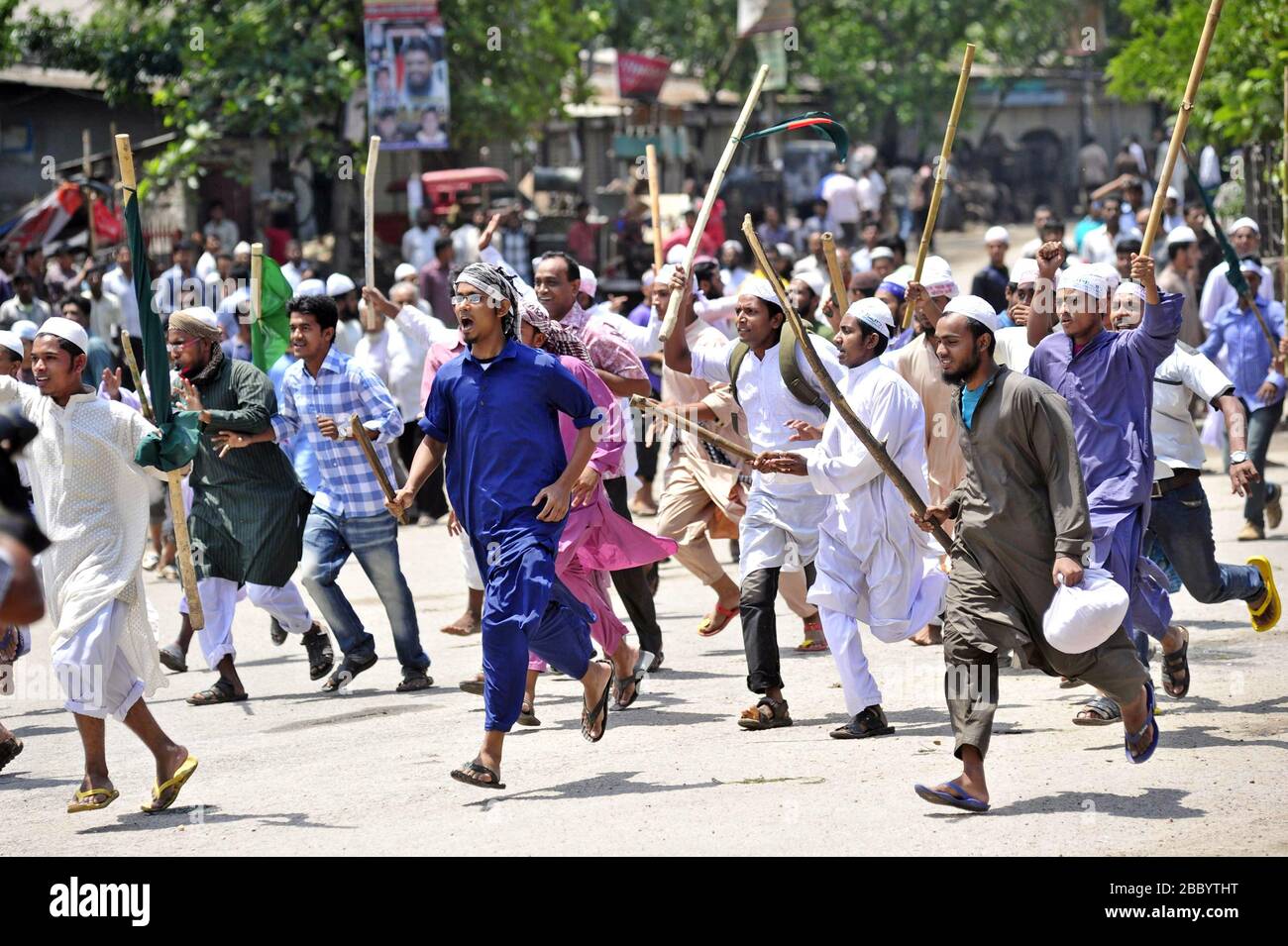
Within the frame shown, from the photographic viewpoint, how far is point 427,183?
24250mm

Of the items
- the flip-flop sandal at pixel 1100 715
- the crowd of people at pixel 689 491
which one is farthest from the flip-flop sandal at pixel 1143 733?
the flip-flop sandal at pixel 1100 715

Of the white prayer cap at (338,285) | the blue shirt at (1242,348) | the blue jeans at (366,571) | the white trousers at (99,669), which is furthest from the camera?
the white prayer cap at (338,285)

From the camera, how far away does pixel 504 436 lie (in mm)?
6863

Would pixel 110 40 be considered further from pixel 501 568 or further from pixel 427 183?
pixel 501 568

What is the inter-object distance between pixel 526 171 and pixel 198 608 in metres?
23.7

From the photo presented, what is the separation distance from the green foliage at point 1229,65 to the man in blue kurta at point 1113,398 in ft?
30.5

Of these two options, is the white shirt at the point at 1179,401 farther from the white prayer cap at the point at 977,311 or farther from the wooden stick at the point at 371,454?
the wooden stick at the point at 371,454

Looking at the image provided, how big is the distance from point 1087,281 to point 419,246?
619 inches

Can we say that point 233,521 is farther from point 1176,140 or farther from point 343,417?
point 1176,140

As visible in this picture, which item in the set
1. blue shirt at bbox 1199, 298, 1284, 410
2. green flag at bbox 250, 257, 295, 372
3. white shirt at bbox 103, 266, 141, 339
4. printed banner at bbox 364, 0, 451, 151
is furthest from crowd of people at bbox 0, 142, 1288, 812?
printed banner at bbox 364, 0, 451, 151

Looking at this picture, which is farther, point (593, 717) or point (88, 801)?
point (593, 717)

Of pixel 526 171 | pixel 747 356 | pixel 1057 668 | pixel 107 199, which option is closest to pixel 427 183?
pixel 107 199

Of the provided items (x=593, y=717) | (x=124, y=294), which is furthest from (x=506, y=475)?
(x=124, y=294)

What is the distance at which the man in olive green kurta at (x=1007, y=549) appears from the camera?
6.18 metres
